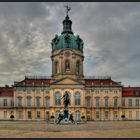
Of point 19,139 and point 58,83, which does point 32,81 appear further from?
point 19,139

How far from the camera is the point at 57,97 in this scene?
73.5 meters

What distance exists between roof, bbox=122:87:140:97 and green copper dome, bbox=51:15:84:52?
13.6 m

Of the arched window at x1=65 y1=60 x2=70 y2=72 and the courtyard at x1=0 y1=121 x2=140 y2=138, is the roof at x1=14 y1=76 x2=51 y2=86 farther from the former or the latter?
the courtyard at x1=0 y1=121 x2=140 y2=138

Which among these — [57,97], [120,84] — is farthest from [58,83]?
[120,84]

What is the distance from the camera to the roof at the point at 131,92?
7959cm

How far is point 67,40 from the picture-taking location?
78375 mm

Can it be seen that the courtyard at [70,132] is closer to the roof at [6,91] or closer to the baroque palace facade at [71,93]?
the baroque palace facade at [71,93]

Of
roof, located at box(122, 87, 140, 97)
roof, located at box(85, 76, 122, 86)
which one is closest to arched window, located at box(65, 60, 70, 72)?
roof, located at box(85, 76, 122, 86)

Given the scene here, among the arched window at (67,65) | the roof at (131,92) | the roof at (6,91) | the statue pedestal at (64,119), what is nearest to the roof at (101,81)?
the roof at (131,92)

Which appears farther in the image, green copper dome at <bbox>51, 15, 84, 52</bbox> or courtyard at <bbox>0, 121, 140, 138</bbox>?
green copper dome at <bbox>51, 15, 84, 52</bbox>

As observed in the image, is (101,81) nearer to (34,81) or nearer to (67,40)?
(67,40)

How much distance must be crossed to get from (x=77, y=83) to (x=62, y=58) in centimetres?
687

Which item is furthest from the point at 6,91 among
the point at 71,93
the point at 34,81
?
→ the point at 71,93

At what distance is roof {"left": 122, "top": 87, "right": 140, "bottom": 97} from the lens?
79.6 meters
